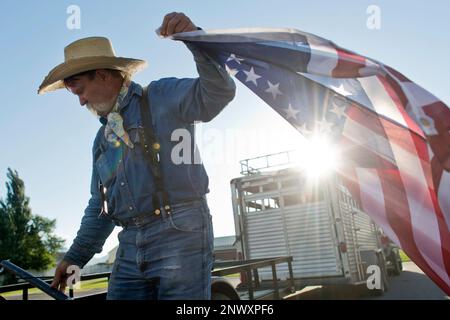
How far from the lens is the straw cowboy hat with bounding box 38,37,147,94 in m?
2.42

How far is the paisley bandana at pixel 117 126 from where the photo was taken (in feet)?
7.41

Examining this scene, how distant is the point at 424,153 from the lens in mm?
2018

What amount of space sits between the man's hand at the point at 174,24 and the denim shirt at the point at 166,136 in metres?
0.13

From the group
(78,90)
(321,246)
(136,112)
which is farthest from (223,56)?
(321,246)

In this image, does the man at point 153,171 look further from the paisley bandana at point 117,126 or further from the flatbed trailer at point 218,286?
the flatbed trailer at point 218,286

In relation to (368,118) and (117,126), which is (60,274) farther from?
(368,118)

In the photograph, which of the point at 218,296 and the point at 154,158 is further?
the point at 218,296

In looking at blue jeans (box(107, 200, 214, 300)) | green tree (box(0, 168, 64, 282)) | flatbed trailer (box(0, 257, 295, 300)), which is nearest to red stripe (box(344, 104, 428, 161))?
blue jeans (box(107, 200, 214, 300))

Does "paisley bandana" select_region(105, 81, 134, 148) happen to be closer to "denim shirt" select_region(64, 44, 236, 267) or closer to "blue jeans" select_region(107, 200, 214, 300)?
"denim shirt" select_region(64, 44, 236, 267)

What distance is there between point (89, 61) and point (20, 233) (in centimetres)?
4704

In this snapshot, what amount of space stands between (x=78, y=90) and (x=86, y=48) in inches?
12.9

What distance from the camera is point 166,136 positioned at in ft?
7.20

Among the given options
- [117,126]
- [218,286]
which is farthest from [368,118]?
[218,286]

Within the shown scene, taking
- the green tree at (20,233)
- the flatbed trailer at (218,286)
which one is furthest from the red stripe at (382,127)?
the green tree at (20,233)
